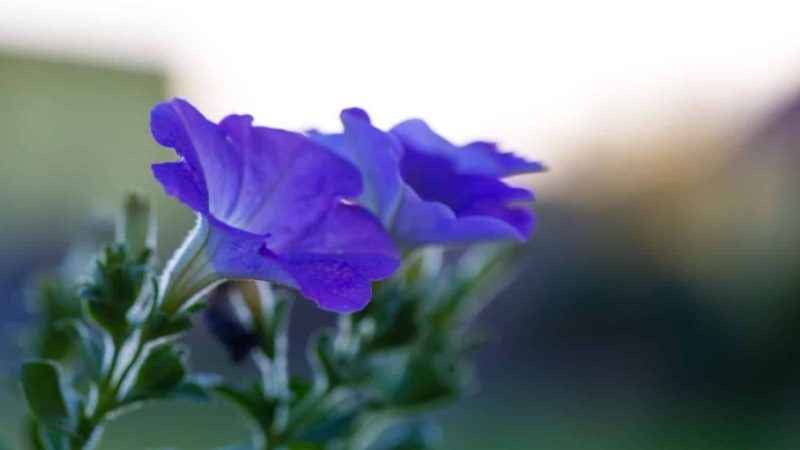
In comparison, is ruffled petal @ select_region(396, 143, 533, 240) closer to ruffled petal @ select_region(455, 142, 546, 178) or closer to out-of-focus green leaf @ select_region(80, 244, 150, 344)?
ruffled petal @ select_region(455, 142, 546, 178)

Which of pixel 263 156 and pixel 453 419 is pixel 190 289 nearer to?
pixel 263 156

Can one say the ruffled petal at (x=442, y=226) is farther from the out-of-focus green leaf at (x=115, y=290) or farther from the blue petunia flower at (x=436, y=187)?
the out-of-focus green leaf at (x=115, y=290)

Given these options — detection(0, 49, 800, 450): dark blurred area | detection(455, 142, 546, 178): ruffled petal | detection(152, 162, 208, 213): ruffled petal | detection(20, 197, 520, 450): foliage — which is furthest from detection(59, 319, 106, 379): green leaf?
detection(0, 49, 800, 450): dark blurred area

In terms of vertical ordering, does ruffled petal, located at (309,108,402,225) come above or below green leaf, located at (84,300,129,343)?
above

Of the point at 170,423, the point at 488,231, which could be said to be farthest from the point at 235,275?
the point at 170,423

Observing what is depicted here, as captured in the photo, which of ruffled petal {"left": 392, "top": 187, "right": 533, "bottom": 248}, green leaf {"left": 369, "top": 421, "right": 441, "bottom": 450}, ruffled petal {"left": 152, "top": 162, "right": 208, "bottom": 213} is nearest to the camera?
ruffled petal {"left": 152, "top": 162, "right": 208, "bottom": 213}

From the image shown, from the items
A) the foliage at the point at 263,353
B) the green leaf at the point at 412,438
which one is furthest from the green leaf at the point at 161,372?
the green leaf at the point at 412,438

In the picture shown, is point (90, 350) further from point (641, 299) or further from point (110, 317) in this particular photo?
point (641, 299)
